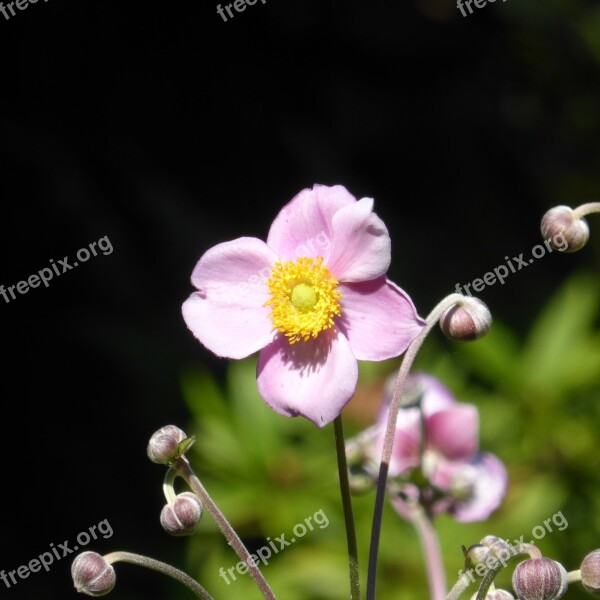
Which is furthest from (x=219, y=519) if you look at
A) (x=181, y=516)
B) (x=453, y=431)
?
(x=453, y=431)

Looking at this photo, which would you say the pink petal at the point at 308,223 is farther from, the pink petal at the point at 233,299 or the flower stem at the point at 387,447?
the flower stem at the point at 387,447

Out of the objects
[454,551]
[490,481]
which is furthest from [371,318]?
[454,551]

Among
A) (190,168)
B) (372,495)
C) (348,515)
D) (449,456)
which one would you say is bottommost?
(372,495)

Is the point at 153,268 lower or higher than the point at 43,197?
lower

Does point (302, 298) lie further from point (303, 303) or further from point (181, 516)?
point (181, 516)

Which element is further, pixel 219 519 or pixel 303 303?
pixel 303 303

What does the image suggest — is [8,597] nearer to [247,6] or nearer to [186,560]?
[186,560]
